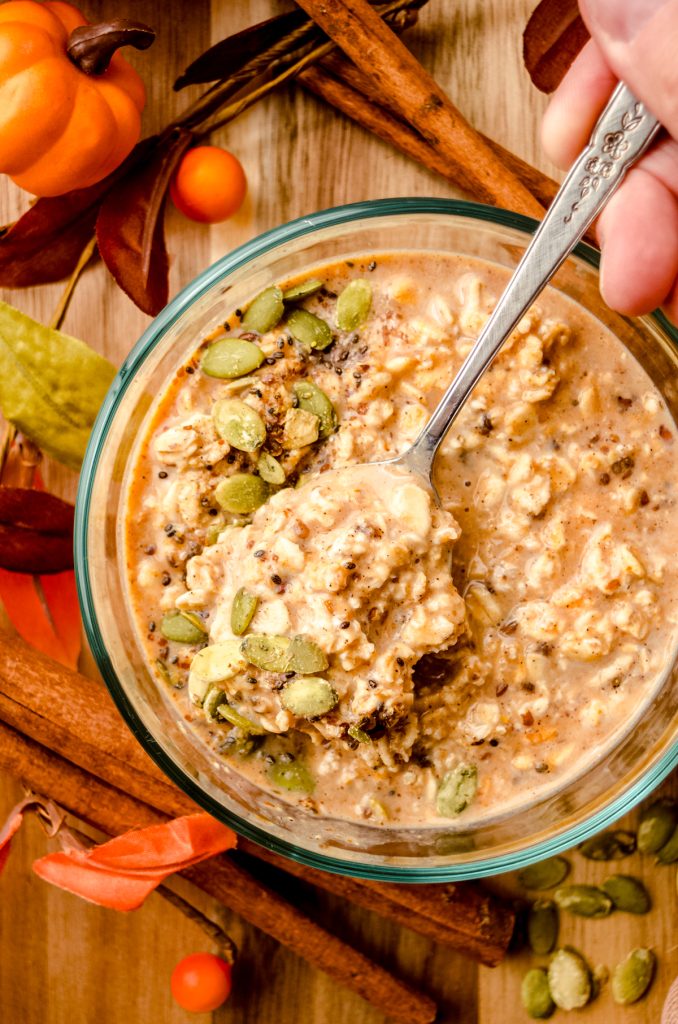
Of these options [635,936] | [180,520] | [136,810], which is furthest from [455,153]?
[635,936]

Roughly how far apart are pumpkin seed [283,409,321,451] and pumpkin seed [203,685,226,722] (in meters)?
0.44

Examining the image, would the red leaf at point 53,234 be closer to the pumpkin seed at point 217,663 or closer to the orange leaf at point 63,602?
the orange leaf at point 63,602

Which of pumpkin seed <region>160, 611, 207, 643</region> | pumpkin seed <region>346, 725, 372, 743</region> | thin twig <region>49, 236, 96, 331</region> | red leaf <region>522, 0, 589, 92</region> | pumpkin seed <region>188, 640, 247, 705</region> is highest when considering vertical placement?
red leaf <region>522, 0, 589, 92</region>

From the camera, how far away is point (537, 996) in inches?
87.4

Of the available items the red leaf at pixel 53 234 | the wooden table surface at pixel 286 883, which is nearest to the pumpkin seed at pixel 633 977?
the wooden table surface at pixel 286 883

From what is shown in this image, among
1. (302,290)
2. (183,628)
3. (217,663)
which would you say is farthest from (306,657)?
(302,290)

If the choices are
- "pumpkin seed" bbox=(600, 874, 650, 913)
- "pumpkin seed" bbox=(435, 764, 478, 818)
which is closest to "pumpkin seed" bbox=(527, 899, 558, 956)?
"pumpkin seed" bbox=(600, 874, 650, 913)

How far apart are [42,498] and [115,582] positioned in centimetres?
26

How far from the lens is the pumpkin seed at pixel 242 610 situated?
5.41 ft

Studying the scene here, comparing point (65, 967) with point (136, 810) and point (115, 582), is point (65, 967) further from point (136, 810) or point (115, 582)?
point (115, 582)

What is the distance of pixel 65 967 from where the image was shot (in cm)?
228

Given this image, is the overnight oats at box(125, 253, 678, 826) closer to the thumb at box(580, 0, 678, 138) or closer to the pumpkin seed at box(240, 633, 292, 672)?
the pumpkin seed at box(240, 633, 292, 672)

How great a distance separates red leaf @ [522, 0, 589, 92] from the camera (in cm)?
206

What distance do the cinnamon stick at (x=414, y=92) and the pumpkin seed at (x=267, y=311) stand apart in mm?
488
